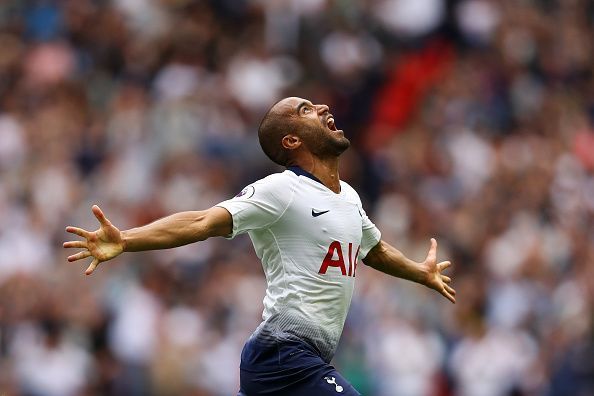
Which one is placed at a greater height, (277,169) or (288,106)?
(288,106)

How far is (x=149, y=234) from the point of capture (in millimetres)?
7234

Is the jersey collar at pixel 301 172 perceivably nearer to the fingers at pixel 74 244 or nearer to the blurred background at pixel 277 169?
the fingers at pixel 74 244

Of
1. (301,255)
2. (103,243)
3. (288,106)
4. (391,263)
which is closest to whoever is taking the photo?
(103,243)

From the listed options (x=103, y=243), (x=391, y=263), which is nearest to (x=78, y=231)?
(x=103, y=243)

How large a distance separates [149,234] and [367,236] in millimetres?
1725

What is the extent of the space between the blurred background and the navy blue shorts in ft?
22.0

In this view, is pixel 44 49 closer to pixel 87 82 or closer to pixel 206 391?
pixel 87 82

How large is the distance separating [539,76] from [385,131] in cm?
261

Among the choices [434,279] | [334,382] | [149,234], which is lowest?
[334,382]

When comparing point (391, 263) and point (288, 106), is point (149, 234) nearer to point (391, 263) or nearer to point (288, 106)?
point (288, 106)

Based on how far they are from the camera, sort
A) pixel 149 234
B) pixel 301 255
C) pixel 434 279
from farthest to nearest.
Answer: pixel 434 279
pixel 301 255
pixel 149 234

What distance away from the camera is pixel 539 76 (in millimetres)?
19078

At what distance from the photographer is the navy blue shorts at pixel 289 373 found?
7680 millimetres

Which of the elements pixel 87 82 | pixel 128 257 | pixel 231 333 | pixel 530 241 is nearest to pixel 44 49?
pixel 87 82
